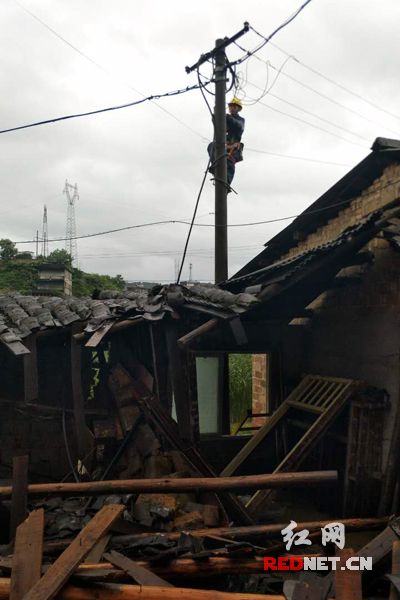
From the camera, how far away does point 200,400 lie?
27.8ft

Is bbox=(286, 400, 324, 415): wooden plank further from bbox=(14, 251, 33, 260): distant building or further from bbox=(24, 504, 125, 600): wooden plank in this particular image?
bbox=(14, 251, 33, 260): distant building

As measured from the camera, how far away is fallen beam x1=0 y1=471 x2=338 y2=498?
4227 millimetres

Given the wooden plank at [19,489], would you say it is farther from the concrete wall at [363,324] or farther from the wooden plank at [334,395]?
the concrete wall at [363,324]

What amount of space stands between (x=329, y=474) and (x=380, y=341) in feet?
8.84

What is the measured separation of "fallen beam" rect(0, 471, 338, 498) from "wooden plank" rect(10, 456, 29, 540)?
0.27 feet

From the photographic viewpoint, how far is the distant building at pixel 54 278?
61.3ft

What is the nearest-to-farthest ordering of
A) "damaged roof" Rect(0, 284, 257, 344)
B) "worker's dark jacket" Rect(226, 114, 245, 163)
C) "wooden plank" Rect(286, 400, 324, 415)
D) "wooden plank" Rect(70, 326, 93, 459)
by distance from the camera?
"damaged roof" Rect(0, 284, 257, 344) < "wooden plank" Rect(286, 400, 324, 415) < "wooden plank" Rect(70, 326, 93, 459) < "worker's dark jacket" Rect(226, 114, 245, 163)

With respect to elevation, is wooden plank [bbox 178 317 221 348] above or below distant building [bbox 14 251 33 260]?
below

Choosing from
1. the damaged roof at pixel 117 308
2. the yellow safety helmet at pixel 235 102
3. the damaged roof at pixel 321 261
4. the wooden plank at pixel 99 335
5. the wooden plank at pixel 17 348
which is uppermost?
the yellow safety helmet at pixel 235 102

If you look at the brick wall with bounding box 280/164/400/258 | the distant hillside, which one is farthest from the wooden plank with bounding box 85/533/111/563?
the distant hillside

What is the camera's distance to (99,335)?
226 inches

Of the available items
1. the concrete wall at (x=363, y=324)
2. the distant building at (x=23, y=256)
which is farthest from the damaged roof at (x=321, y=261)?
the distant building at (x=23, y=256)

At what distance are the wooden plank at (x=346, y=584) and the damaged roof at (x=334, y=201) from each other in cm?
573

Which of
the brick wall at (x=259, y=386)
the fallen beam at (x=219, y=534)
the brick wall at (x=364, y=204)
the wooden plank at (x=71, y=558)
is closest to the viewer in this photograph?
the wooden plank at (x=71, y=558)
